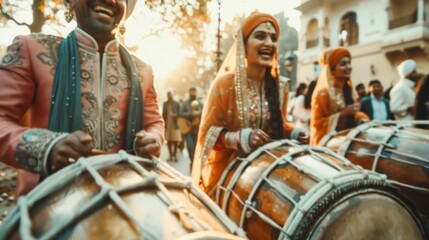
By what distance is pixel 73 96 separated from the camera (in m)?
1.69

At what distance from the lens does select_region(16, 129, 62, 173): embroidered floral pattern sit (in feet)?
4.71

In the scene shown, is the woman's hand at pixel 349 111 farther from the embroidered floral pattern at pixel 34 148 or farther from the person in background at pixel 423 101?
the embroidered floral pattern at pixel 34 148

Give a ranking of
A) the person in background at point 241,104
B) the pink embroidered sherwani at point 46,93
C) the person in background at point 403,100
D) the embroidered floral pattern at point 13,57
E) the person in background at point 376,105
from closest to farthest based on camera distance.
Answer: the pink embroidered sherwani at point 46,93
the embroidered floral pattern at point 13,57
the person in background at point 241,104
the person in background at point 403,100
the person in background at point 376,105

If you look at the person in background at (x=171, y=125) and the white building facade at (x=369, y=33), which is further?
the white building facade at (x=369, y=33)

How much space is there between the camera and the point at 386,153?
3115 mm

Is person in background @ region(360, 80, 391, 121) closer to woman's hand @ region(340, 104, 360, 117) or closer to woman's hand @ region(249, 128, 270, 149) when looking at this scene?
woman's hand @ region(340, 104, 360, 117)

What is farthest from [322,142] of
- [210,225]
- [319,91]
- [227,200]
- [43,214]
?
[43,214]

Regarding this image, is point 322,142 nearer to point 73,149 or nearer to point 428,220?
point 428,220

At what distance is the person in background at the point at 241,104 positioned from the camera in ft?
9.89

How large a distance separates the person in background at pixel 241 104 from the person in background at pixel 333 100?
130 cm

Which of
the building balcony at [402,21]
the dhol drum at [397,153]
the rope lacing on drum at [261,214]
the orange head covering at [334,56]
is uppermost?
the building balcony at [402,21]

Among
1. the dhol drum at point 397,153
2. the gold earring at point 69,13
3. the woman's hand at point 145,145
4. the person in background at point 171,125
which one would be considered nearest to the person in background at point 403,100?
the dhol drum at point 397,153

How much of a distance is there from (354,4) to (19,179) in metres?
24.4

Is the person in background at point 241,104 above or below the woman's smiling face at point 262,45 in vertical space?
below
